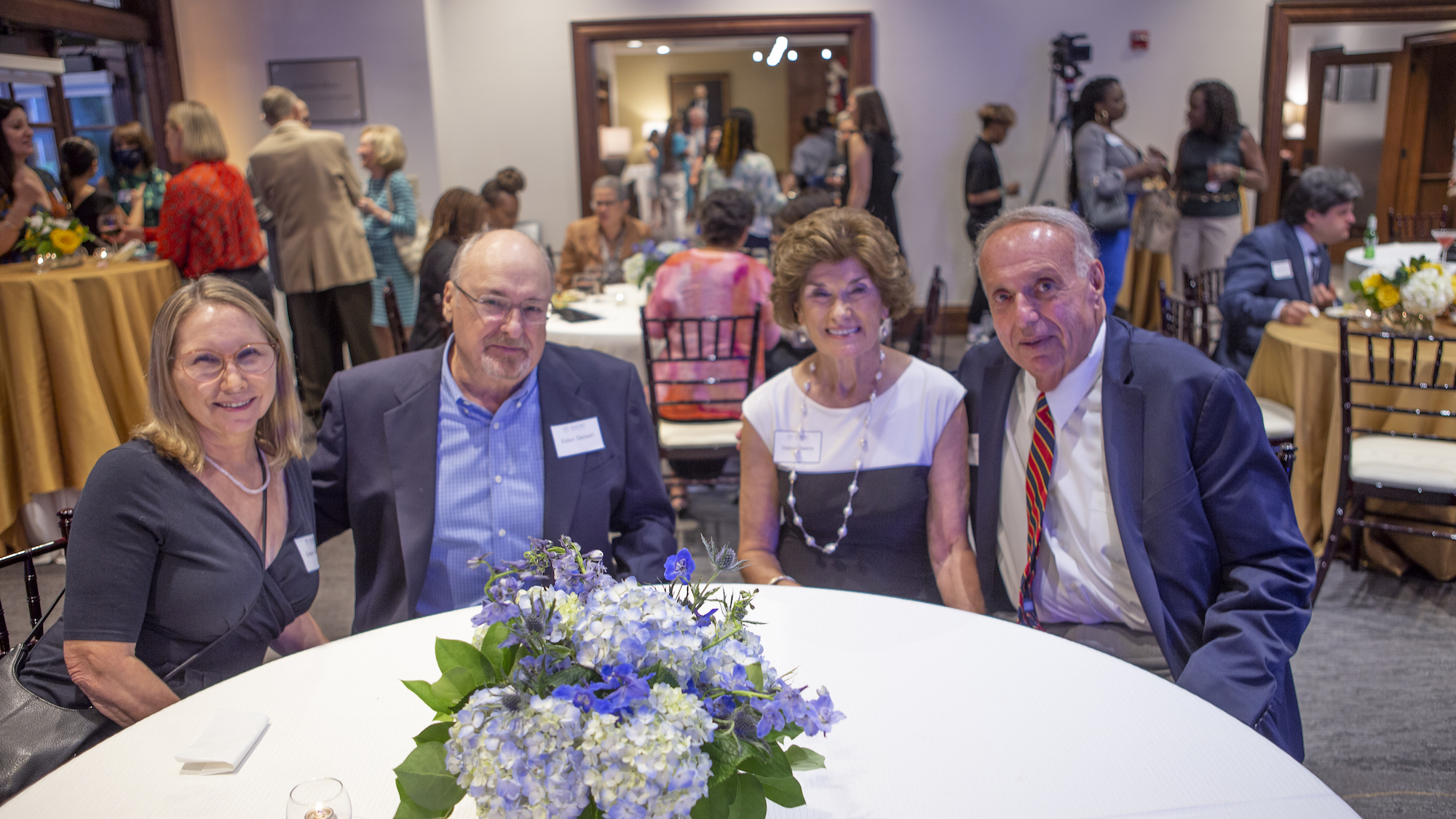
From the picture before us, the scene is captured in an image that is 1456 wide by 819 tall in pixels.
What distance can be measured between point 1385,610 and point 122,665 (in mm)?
3480

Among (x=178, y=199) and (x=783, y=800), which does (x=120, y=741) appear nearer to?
(x=783, y=800)

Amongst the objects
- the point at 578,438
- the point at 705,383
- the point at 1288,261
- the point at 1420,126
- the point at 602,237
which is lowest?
the point at 705,383

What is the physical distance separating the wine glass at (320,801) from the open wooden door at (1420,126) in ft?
40.8

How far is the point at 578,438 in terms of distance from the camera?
189 cm

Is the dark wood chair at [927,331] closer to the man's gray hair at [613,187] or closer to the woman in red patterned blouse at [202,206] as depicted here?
the man's gray hair at [613,187]

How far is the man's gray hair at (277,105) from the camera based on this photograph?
523 centimetres

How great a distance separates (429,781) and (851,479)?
127cm

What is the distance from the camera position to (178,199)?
454 centimetres

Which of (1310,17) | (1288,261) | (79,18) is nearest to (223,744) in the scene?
(1288,261)

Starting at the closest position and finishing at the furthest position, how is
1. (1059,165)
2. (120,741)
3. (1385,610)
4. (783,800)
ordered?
(783,800) < (120,741) < (1385,610) < (1059,165)

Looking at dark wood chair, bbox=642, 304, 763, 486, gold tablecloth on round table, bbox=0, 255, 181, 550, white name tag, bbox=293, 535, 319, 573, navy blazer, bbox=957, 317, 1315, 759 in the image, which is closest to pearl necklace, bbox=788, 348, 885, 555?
navy blazer, bbox=957, 317, 1315, 759

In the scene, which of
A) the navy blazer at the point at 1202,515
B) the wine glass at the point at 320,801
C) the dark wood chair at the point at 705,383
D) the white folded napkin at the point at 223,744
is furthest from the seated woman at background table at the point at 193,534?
the dark wood chair at the point at 705,383

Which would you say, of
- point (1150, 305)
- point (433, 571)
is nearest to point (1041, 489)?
point (433, 571)

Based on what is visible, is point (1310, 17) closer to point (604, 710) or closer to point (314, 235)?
point (314, 235)
